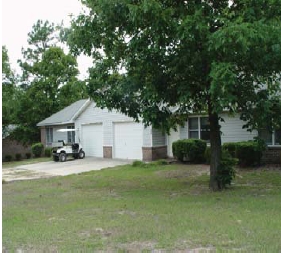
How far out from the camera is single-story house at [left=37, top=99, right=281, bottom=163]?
1838cm

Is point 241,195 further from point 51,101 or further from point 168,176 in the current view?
point 51,101

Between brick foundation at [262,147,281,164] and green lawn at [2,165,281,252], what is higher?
brick foundation at [262,147,281,164]

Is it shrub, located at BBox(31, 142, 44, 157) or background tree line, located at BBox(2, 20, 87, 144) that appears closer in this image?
shrub, located at BBox(31, 142, 44, 157)

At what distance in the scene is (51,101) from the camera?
132ft

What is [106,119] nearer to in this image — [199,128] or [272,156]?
[199,128]

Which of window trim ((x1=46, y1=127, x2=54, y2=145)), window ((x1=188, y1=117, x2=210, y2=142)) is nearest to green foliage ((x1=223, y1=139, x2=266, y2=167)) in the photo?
window ((x1=188, y1=117, x2=210, y2=142))

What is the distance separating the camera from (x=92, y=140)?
26422 millimetres

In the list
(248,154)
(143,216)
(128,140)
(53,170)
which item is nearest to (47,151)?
(128,140)

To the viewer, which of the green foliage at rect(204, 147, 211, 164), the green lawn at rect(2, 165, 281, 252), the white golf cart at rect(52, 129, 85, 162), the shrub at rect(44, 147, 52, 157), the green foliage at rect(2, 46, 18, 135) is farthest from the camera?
the green foliage at rect(2, 46, 18, 135)

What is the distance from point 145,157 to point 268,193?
11472 millimetres

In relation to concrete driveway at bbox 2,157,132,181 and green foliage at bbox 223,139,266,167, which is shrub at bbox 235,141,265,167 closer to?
green foliage at bbox 223,139,266,167

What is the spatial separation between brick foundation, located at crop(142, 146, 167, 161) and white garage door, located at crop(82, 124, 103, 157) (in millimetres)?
5092

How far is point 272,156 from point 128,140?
9.10m

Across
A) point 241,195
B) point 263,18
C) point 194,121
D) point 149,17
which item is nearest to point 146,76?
point 149,17
